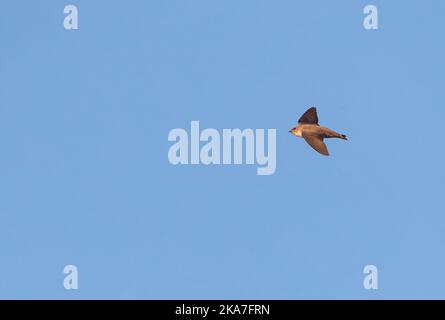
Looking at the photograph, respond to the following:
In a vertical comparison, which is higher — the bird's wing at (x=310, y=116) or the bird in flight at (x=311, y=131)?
the bird's wing at (x=310, y=116)

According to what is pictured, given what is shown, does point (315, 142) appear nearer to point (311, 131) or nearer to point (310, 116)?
point (311, 131)

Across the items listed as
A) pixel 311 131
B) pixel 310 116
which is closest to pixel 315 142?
pixel 311 131

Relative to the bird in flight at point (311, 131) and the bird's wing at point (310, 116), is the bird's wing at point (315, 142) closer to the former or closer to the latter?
the bird in flight at point (311, 131)

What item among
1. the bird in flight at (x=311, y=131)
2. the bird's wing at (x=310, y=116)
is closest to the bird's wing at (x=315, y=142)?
the bird in flight at (x=311, y=131)

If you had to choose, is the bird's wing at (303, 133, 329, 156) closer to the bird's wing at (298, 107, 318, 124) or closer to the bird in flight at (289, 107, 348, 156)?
the bird in flight at (289, 107, 348, 156)

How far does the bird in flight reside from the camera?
363 inches

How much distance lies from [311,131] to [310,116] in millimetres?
152

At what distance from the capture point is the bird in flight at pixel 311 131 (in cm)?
923

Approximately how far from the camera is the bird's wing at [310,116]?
9.26 m

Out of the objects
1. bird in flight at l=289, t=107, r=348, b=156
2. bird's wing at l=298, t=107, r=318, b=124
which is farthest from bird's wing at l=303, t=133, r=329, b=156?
bird's wing at l=298, t=107, r=318, b=124

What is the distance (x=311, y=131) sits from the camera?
9.23m
